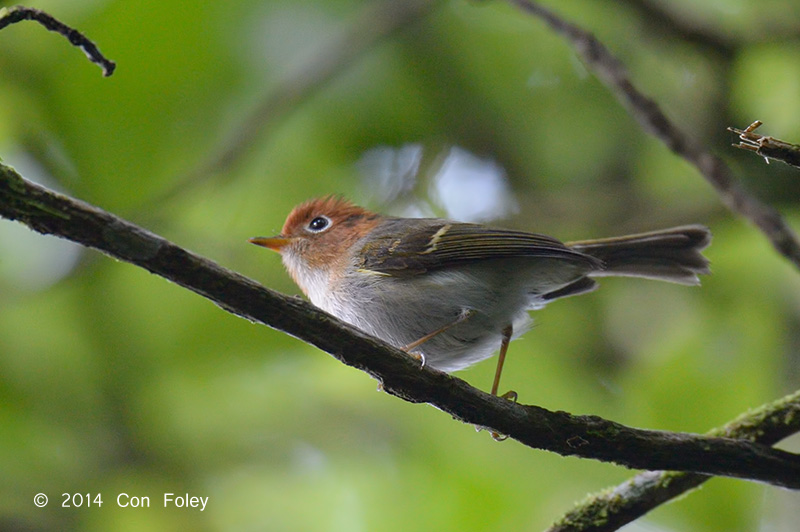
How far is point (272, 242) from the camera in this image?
478cm

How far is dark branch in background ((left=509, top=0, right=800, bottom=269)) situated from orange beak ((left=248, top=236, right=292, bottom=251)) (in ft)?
6.82

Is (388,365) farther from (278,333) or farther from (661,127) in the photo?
(278,333)

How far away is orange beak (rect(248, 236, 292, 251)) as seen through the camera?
467cm

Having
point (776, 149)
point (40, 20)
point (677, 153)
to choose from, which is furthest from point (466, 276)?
point (40, 20)

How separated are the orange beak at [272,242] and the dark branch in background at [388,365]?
2.46 m

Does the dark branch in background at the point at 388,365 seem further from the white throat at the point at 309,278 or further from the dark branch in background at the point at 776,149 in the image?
the white throat at the point at 309,278

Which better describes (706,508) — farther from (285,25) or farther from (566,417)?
(285,25)

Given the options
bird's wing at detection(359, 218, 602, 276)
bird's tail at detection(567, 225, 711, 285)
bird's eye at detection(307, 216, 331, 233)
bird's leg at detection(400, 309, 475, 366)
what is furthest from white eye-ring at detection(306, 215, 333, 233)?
bird's tail at detection(567, 225, 711, 285)

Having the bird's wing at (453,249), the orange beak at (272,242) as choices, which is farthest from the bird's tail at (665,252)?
the orange beak at (272,242)

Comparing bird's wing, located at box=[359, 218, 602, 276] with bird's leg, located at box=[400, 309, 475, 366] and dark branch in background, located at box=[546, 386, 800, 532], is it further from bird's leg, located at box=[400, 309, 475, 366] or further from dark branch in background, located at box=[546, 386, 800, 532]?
dark branch in background, located at box=[546, 386, 800, 532]

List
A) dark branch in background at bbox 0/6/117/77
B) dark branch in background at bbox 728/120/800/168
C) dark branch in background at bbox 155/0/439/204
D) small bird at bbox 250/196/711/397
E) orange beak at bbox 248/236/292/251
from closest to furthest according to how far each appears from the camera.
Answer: dark branch in background at bbox 728/120/800/168 → dark branch in background at bbox 0/6/117/77 → small bird at bbox 250/196/711/397 → orange beak at bbox 248/236/292/251 → dark branch in background at bbox 155/0/439/204

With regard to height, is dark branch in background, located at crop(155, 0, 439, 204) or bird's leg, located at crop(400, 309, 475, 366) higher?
dark branch in background, located at crop(155, 0, 439, 204)

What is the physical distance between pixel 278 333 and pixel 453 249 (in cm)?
170

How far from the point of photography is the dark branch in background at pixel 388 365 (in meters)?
1.86
